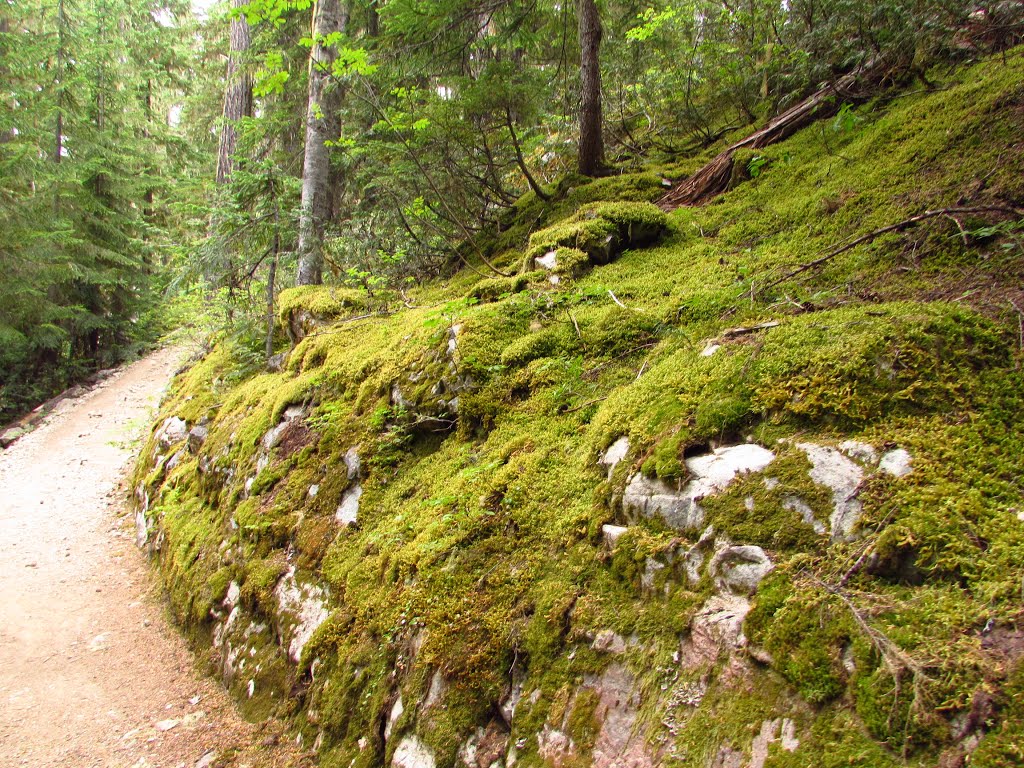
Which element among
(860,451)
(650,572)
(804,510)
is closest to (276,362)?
(650,572)

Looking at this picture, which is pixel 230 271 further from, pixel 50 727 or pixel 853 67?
pixel 853 67

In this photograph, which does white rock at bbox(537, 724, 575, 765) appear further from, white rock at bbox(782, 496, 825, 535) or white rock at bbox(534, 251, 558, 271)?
white rock at bbox(534, 251, 558, 271)

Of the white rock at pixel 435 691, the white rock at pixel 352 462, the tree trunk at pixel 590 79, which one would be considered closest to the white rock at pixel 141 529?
the white rock at pixel 352 462

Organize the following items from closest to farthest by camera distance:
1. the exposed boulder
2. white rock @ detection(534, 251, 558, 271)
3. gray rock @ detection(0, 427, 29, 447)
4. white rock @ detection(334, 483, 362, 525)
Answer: the exposed boulder
white rock @ detection(334, 483, 362, 525)
white rock @ detection(534, 251, 558, 271)
gray rock @ detection(0, 427, 29, 447)

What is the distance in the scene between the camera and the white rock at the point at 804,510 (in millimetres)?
2156

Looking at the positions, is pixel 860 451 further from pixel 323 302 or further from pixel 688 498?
pixel 323 302

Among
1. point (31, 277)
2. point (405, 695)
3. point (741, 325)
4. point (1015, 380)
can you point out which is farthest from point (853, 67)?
point (31, 277)

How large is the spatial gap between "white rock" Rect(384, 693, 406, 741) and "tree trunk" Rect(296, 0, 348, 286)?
25.5ft

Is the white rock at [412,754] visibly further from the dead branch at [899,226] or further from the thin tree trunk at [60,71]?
the thin tree trunk at [60,71]

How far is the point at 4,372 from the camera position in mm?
15672

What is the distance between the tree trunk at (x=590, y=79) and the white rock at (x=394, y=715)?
6.87 meters

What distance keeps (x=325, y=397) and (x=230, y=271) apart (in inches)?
188

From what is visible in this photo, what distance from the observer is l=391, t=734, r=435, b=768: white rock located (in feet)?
A: 8.95

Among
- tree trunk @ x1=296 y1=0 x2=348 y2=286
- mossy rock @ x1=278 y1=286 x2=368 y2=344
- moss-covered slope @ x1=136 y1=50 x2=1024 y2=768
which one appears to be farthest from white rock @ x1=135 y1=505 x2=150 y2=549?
tree trunk @ x1=296 y1=0 x2=348 y2=286
